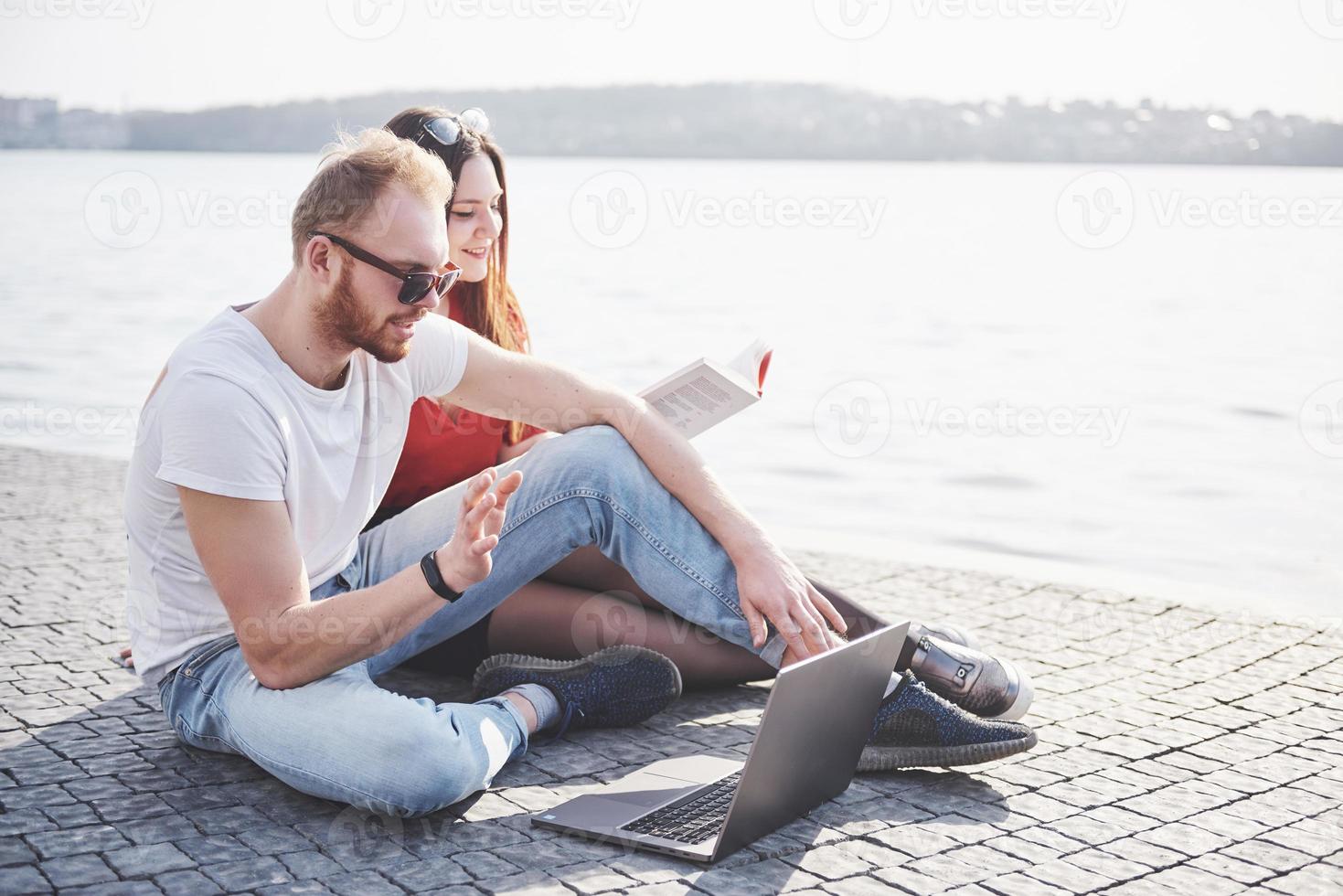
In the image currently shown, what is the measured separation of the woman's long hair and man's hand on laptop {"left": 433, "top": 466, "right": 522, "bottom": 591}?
1459mm

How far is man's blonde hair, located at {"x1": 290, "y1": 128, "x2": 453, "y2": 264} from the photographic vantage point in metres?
3.02

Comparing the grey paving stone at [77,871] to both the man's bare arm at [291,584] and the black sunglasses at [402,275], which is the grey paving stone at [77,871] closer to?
the man's bare arm at [291,584]

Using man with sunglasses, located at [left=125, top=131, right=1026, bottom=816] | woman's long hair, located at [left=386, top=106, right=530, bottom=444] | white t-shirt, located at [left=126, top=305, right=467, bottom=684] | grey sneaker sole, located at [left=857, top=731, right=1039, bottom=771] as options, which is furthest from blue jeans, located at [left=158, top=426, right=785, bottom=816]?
woman's long hair, located at [left=386, top=106, right=530, bottom=444]

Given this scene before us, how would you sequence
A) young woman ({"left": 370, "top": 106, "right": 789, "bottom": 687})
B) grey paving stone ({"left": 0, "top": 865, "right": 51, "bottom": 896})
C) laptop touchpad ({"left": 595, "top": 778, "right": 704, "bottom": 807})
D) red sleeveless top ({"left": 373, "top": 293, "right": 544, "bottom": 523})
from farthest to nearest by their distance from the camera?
red sleeveless top ({"left": 373, "top": 293, "right": 544, "bottom": 523}) < young woman ({"left": 370, "top": 106, "right": 789, "bottom": 687}) < laptop touchpad ({"left": 595, "top": 778, "right": 704, "bottom": 807}) < grey paving stone ({"left": 0, "top": 865, "right": 51, "bottom": 896})

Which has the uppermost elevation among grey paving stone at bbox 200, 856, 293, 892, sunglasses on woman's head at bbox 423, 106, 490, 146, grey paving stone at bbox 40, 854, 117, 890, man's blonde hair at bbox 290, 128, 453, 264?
sunglasses on woman's head at bbox 423, 106, 490, 146

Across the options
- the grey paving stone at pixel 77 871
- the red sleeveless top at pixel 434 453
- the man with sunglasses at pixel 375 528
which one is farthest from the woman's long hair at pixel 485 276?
the grey paving stone at pixel 77 871

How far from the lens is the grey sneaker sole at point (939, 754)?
10.9 feet

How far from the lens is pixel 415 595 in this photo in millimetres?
2891

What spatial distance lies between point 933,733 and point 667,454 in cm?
94

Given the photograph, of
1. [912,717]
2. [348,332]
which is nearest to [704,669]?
[912,717]

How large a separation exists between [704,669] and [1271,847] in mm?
1579

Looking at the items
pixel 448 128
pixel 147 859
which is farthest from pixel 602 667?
pixel 448 128

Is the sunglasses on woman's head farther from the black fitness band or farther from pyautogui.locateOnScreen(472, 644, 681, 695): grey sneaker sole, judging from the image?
the black fitness band

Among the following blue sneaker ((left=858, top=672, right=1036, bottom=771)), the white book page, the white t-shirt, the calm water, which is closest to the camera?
the white t-shirt
